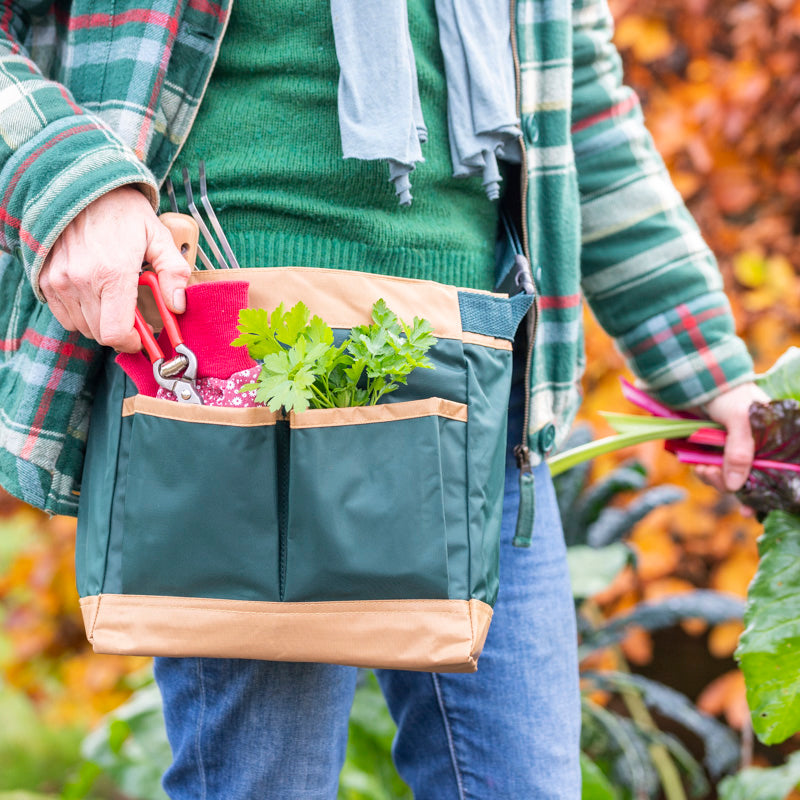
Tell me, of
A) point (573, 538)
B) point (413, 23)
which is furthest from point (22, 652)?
point (413, 23)

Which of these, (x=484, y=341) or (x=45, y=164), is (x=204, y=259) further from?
(x=484, y=341)

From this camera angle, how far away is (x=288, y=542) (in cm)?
76

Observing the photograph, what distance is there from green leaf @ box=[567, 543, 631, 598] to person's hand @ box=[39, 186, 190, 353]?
46.7 inches

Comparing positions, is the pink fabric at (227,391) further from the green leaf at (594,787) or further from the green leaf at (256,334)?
the green leaf at (594,787)

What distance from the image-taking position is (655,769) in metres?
2.08

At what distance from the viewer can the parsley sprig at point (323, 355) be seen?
730 mm

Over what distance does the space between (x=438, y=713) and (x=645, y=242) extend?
69 cm

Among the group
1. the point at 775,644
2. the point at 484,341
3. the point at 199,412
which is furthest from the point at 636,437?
the point at 199,412

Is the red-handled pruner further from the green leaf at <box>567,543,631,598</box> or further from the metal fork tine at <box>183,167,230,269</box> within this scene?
the green leaf at <box>567,543,631,598</box>

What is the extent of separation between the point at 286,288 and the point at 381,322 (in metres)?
0.10

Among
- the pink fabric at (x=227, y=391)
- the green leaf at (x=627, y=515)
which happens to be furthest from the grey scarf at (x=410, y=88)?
the green leaf at (x=627, y=515)

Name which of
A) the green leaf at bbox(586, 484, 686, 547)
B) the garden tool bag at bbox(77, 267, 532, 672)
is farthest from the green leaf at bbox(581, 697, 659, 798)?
the garden tool bag at bbox(77, 267, 532, 672)

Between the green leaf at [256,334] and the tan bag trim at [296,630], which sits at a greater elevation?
the green leaf at [256,334]

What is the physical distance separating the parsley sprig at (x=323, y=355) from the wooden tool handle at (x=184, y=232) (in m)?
0.11
